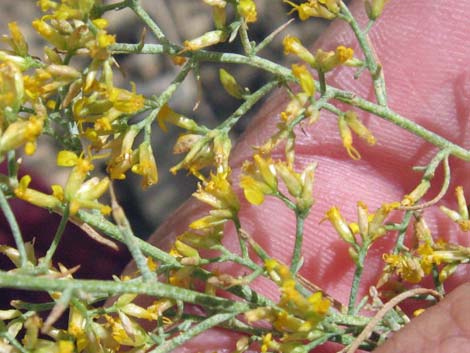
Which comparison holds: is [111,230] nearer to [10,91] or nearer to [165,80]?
[10,91]

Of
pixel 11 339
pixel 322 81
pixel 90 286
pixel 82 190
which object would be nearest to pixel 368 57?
pixel 322 81

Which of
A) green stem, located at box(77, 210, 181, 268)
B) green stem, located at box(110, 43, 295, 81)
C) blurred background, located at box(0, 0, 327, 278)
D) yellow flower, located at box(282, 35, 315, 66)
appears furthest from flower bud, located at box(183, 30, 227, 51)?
blurred background, located at box(0, 0, 327, 278)

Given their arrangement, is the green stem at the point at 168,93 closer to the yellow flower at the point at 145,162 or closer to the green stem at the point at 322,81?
the yellow flower at the point at 145,162

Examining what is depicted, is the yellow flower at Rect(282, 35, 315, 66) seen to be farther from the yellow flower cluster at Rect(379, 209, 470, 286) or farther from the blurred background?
the blurred background

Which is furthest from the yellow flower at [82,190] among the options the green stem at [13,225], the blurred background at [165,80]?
the blurred background at [165,80]

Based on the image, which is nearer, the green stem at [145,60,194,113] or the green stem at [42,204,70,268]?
the green stem at [42,204,70,268]

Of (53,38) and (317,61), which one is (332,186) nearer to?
(317,61)
